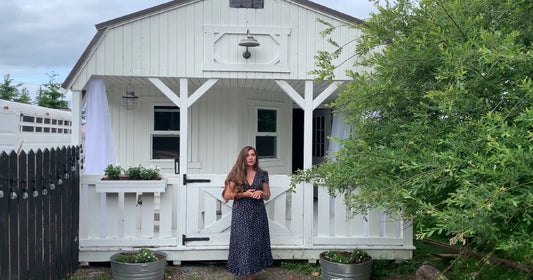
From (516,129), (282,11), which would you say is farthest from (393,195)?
(282,11)

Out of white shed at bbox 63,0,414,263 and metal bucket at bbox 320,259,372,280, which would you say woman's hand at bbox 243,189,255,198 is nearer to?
white shed at bbox 63,0,414,263

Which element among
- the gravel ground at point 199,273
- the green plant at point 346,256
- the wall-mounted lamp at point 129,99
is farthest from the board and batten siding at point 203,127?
the green plant at point 346,256

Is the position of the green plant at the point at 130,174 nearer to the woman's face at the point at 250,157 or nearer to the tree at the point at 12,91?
the woman's face at the point at 250,157

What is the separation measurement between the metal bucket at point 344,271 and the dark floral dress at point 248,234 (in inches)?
29.8

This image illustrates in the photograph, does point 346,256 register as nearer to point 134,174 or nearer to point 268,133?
point 134,174

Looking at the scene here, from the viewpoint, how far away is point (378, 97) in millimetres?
3109

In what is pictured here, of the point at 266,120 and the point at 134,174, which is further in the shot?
the point at 266,120

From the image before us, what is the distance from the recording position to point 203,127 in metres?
7.12

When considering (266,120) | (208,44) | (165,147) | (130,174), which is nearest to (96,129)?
(130,174)

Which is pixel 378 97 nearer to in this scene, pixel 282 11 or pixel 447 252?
pixel 282 11

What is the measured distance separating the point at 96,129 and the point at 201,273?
2.25 m

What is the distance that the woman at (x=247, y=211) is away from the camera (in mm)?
4738

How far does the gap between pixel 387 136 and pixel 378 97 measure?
30cm

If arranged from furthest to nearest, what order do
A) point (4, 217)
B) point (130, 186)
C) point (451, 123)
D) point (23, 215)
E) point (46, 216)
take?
point (130, 186) → point (46, 216) → point (23, 215) → point (4, 217) → point (451, 123)
